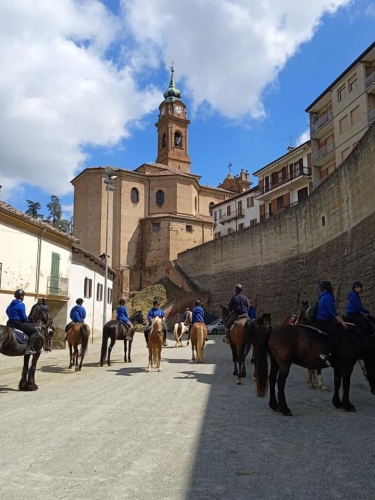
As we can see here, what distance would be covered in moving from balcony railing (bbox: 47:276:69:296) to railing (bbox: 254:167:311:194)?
2969cm

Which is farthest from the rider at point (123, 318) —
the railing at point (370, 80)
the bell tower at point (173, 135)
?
the bell tower at point (173, 135)

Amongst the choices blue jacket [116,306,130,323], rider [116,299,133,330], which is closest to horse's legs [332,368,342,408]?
rider [116,299,133,330]

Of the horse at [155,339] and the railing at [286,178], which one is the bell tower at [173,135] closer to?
the railing at [286,178]

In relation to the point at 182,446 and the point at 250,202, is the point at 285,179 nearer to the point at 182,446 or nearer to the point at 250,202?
the point at 250,202

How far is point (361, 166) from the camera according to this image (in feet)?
60.1

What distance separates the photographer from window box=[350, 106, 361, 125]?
31386mm

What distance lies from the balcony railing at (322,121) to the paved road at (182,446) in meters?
32.2

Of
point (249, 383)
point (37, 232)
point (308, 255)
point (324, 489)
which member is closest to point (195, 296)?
point (308, 255)

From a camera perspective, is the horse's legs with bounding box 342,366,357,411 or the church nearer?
the horse's legs with bounding box 342,366,357,411

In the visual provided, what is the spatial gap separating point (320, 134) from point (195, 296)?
1946cm

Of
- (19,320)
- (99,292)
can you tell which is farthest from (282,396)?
(99,292)

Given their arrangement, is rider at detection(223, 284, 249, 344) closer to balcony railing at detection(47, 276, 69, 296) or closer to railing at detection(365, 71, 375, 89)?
balcony railing at detection(47, 276, 69, 296)

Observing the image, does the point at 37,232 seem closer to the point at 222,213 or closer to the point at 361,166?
the point at 361,166

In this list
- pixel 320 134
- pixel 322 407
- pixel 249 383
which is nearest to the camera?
pixel 322 407
